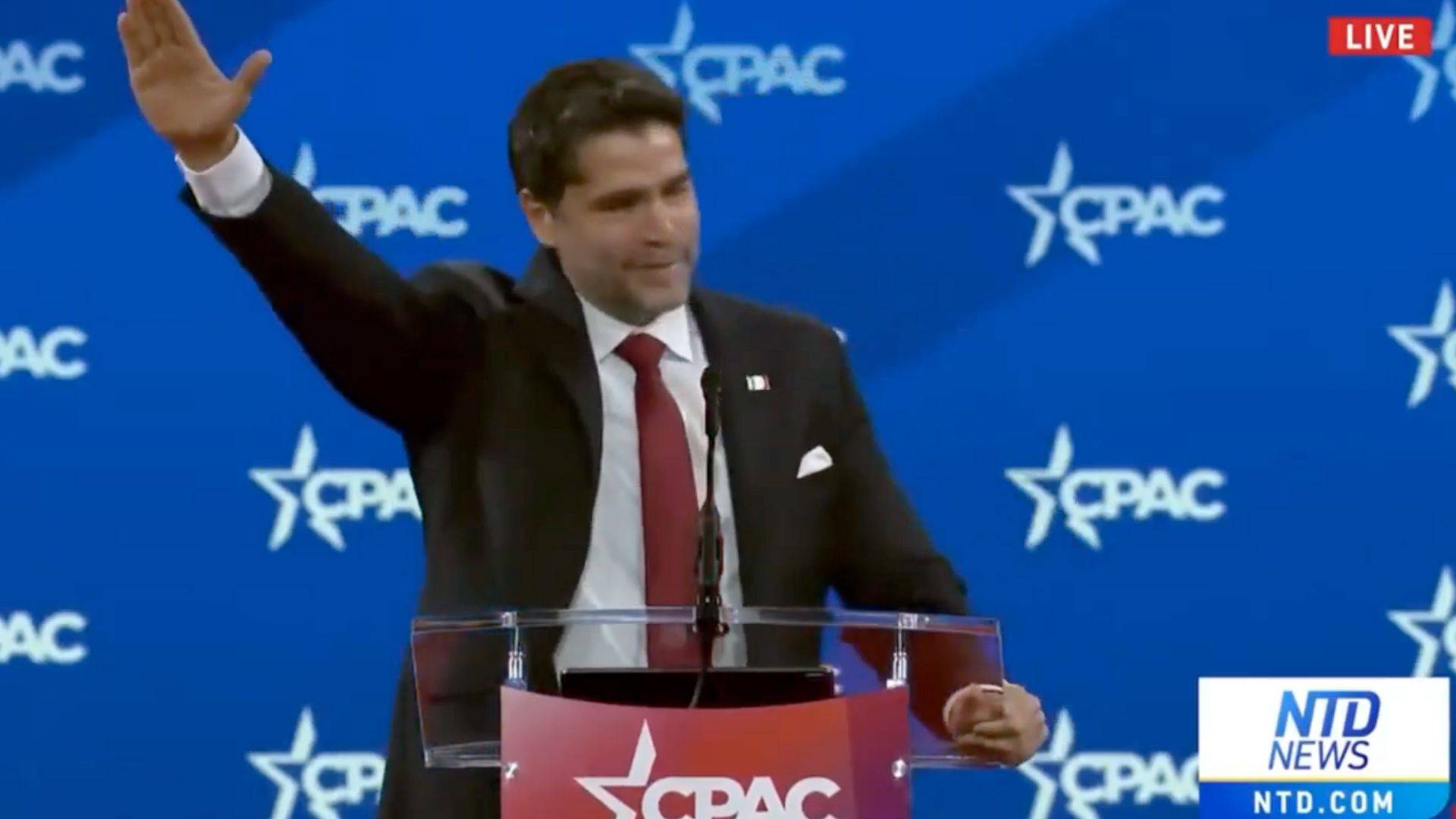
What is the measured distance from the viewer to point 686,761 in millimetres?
1602

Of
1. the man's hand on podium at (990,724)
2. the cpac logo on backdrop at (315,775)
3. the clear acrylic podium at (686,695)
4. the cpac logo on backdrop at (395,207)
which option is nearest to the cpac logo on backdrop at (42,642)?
the cpac logo on backdrop at (315,775)

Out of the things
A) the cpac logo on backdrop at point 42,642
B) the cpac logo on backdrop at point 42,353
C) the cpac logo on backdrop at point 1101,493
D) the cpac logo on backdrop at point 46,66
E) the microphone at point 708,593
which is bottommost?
the microphone at point 708,593

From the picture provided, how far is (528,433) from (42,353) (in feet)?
5.27

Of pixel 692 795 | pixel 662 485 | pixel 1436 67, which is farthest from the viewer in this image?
pixel 1436 67

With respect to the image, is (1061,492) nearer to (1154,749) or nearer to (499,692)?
(1154,749)

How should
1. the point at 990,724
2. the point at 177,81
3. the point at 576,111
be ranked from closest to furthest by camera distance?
the point at 990,724 → the point at 177,81 → the point at 576,111

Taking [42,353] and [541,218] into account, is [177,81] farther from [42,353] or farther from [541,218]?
[42,353]

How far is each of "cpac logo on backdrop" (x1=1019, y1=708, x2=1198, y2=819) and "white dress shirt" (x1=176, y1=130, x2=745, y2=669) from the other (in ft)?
4.92

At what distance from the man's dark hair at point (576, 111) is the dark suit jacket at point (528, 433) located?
0.39ft

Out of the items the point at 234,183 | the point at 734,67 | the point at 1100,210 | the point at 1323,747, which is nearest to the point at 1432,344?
the point at 1100,210

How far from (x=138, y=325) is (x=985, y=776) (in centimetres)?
168

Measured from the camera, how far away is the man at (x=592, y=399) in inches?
90.3

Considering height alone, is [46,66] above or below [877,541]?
above

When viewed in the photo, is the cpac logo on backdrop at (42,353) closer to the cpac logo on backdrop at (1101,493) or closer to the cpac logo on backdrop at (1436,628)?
the cpac logo on backdrop at (1101,493)
